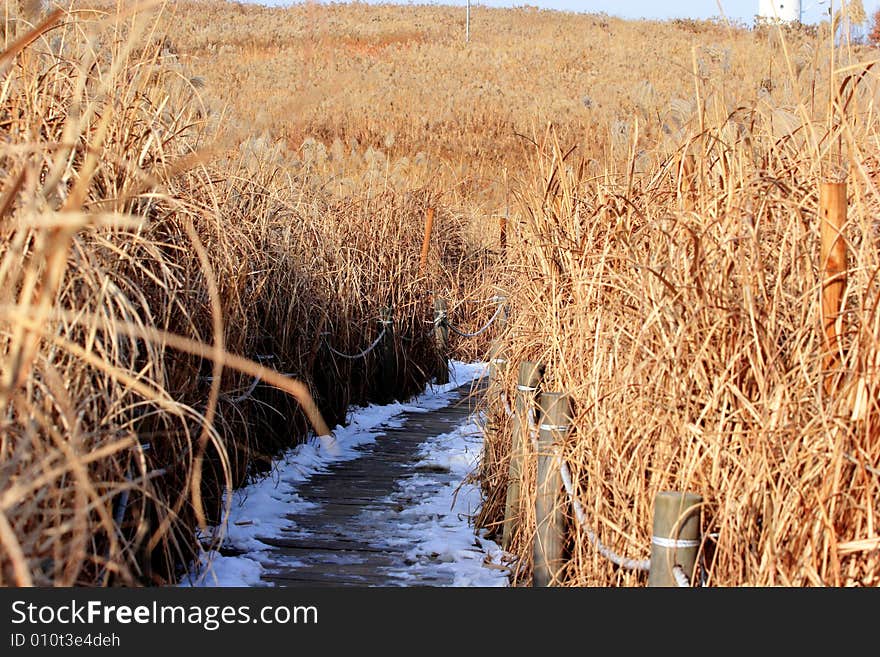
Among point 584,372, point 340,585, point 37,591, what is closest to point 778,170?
point 584,372

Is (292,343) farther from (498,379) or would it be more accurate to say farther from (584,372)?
(584,372)

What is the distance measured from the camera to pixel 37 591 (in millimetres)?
2018

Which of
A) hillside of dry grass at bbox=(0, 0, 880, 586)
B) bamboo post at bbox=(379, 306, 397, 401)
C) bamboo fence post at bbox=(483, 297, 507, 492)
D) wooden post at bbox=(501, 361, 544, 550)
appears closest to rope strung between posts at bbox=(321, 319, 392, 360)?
bamboo post at bbox=(379, 306, 397, 401)

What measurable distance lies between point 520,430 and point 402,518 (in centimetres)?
110

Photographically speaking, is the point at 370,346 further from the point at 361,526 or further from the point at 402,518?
the point at 361,526

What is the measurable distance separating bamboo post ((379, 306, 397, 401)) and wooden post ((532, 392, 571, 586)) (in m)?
4.59

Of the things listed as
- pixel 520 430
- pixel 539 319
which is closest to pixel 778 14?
pixel 539 319

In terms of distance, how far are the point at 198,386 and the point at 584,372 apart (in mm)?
1614

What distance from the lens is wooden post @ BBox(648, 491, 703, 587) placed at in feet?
8.02

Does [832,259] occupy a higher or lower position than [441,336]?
higher

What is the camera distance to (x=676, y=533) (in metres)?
2.45

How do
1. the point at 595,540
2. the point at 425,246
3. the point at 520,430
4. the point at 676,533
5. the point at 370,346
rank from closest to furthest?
the point at 676,533
the point at 595,540
the point at 520,430
the point at 370,346
the point at 425,246

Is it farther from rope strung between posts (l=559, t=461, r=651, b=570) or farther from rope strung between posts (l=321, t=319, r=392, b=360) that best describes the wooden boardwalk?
rope strung between posts (l=559, t=461, r=651, b=570)

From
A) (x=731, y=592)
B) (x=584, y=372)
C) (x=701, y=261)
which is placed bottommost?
(x=731, y=592)
